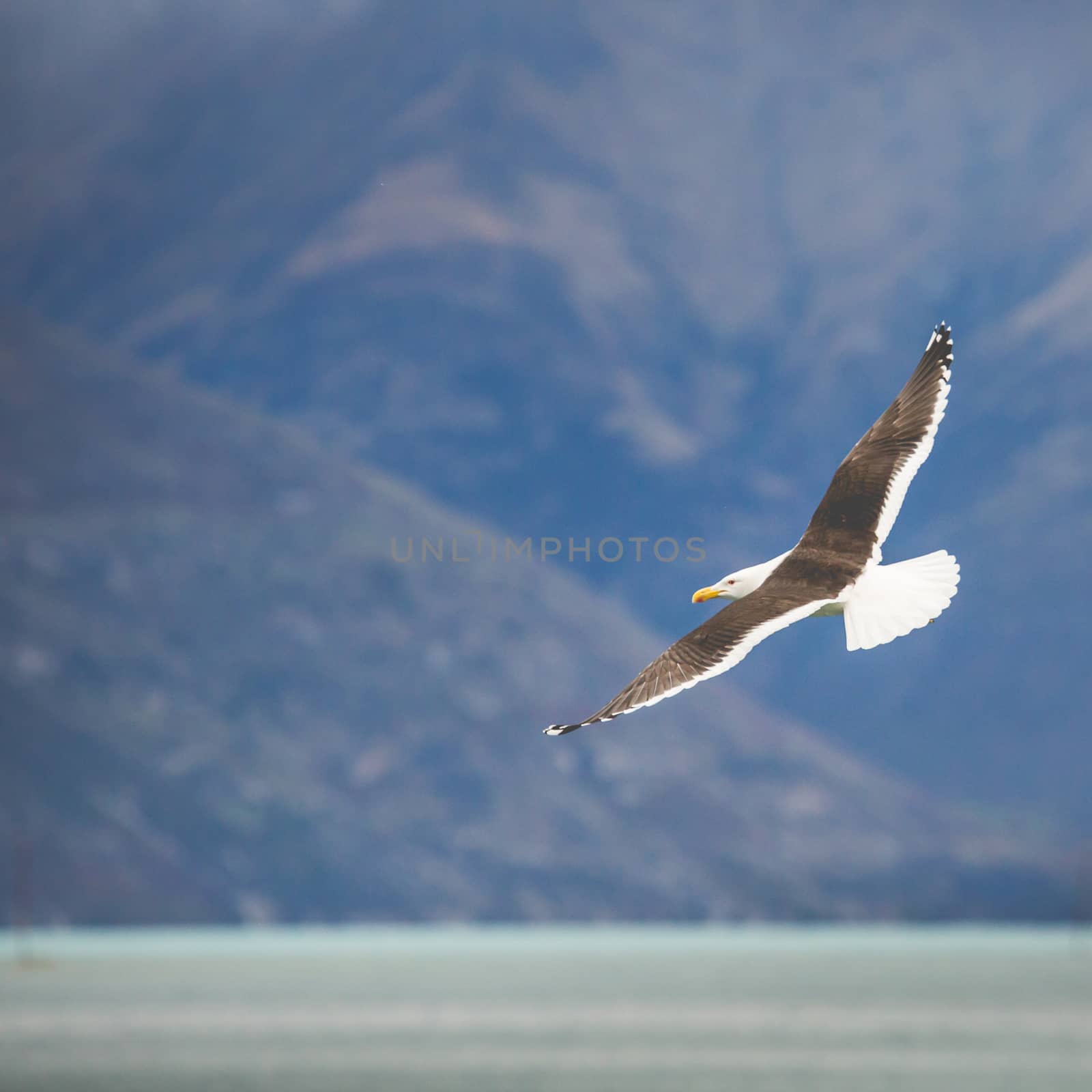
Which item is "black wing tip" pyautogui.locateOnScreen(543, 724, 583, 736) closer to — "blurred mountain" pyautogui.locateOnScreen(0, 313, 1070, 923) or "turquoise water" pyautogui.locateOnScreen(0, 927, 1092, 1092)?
"turquoise water" pyautogui.locateOnScreen(0, 927, 1092, 1092)

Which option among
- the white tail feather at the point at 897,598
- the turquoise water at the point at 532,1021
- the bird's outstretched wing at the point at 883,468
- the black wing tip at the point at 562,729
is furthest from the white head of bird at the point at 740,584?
the turquoise water at the point at 532,1021

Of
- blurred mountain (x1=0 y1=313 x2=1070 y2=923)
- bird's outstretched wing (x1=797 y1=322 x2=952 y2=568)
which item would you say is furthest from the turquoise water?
bird's outstretched wing (x1=797 y1=322 x2=952 y2=568)

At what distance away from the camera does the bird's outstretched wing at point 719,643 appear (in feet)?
33.8

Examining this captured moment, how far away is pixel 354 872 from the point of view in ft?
605

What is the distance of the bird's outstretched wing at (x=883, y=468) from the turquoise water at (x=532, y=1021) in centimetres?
7185

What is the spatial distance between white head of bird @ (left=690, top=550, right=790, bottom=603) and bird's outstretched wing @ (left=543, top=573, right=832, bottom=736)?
31 centimetres

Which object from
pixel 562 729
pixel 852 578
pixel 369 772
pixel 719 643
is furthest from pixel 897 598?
pixel 369 772

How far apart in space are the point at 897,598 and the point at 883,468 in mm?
1822

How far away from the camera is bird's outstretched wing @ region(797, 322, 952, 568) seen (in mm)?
11859

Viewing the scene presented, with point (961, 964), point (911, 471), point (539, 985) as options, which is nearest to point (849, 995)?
point (539, 985)

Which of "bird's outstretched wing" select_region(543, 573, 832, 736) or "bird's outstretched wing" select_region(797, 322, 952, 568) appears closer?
"bird's outstretched wing" select_region(543, 573, 832, 736)

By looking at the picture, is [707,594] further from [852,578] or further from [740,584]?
[852,578]

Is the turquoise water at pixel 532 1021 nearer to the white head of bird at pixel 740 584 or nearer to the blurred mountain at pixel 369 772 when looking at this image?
the blurred mountain at pixel 369 772

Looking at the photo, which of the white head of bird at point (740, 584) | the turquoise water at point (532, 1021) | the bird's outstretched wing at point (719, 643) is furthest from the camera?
the turquoise water at point (532, 1021)
